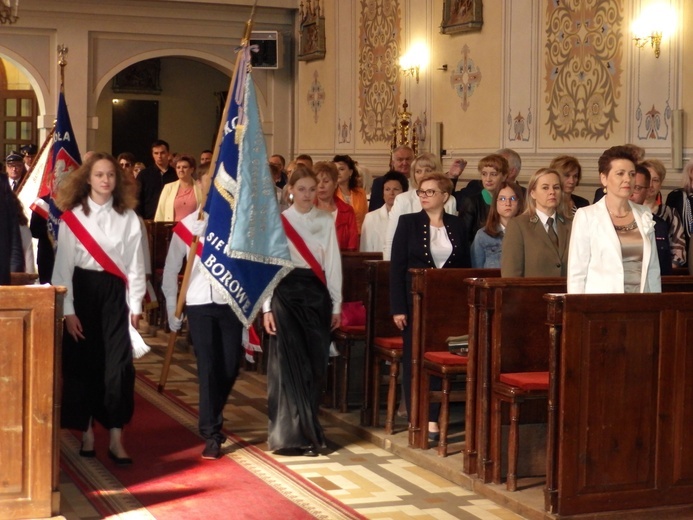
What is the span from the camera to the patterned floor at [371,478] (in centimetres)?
546

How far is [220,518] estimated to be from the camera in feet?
17.4

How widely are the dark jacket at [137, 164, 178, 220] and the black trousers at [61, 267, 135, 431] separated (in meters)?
6.88

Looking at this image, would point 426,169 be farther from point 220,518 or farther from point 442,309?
point 220,518

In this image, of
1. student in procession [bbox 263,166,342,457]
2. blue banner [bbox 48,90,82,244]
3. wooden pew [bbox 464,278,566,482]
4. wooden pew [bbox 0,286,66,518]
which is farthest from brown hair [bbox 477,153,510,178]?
blue banner [bbox 48,90,82,244]

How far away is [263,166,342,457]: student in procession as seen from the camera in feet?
21.6

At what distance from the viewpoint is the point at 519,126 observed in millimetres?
11055

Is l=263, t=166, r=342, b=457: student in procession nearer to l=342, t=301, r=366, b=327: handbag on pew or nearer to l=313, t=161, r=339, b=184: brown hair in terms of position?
l=342, t=301, r=366, b=327: handbag on pew

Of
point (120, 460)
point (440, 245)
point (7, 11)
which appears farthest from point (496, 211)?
point (7, 11)

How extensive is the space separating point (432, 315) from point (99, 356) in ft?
6.05

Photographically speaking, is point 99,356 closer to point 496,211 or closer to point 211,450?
point 211,450

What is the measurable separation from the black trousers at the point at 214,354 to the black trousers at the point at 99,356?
1.37ft

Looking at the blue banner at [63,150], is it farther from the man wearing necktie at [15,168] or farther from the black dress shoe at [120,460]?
the black dress shoe at [120,460]

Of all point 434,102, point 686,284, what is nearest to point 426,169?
point 686,284

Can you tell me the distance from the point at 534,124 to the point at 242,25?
6873 millimetres
